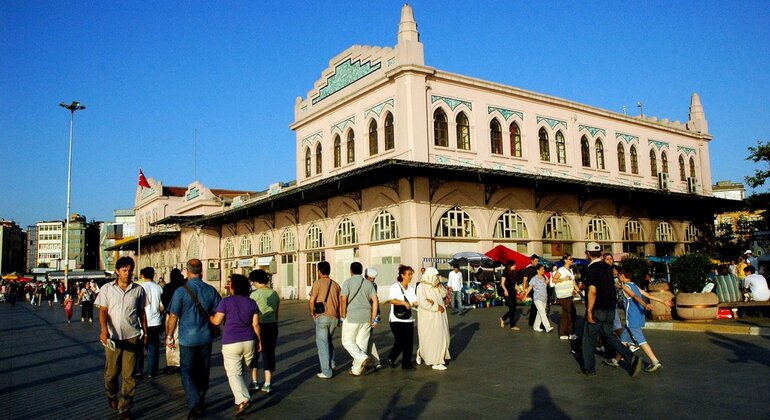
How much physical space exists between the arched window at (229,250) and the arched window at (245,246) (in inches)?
65.5

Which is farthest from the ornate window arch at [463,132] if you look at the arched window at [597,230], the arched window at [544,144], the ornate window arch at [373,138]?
the arched window at [597,230]

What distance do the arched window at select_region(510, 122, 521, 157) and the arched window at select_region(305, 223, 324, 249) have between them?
1058 cm

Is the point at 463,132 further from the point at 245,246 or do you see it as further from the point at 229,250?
the point at 229,250

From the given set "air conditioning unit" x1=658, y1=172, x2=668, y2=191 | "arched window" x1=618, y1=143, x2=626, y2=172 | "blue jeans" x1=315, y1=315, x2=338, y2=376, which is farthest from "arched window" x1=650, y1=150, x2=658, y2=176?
"blue jeans" x1=315, y1=315, x2=338, y2=376

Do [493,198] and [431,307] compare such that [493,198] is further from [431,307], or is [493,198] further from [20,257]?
[20,257]

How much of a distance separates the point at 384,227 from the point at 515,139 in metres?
8.16

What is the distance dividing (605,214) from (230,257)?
24.9 meters

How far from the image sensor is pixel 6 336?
1850 centimetres

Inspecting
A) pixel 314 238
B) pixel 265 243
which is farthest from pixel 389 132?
pixel 265 243

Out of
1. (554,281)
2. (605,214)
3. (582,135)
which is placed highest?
(582,135)

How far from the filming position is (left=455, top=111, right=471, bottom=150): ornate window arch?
27.0m

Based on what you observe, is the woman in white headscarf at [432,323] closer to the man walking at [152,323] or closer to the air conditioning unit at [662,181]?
the man walking at [152,323]

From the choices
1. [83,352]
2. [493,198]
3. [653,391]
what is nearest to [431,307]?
[653,391]

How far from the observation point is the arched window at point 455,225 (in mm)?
25562
